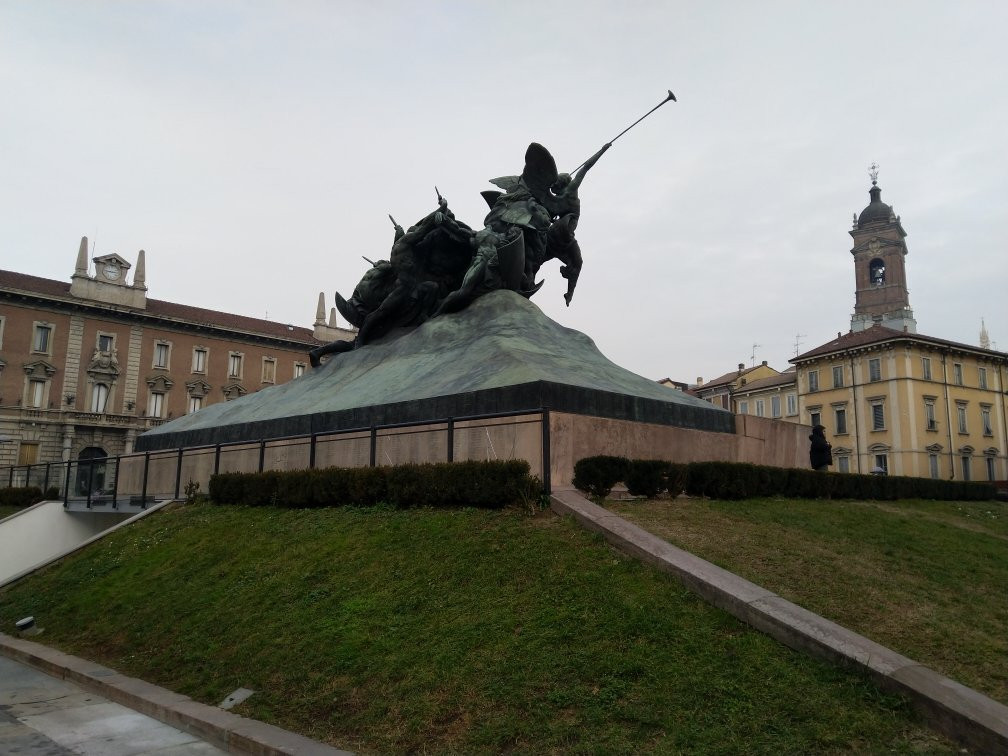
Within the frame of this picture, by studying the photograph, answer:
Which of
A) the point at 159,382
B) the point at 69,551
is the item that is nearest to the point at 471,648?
the point at 69,551

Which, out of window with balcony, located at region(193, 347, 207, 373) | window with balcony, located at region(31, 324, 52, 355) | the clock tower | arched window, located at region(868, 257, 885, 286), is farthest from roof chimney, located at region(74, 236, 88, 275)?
arched window, located at region(868, 257, 885, 286)

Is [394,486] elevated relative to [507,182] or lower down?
lower down

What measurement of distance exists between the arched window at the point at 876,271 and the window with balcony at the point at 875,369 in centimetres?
3735

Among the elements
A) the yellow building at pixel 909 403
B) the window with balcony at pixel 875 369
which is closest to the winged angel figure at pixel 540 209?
the yellow building at pixel 909 403

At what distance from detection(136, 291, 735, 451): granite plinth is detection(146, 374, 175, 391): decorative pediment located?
33.8 m

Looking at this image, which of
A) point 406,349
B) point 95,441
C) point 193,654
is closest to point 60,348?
point 95,441

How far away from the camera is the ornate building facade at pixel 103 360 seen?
145 feet

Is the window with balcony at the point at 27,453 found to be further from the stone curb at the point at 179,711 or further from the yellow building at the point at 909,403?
the yellow building at the point at 909,403

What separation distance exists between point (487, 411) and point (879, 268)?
78.1 metres

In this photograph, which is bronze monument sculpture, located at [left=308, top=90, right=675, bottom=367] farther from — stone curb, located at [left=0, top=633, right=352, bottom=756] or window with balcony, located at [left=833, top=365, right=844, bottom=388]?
window with balcony, located at [left=833, top=365, right=844, bottom=388]

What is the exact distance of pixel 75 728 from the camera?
6148 millimetres

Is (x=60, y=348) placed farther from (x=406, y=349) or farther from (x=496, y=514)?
(x=496, y=514)

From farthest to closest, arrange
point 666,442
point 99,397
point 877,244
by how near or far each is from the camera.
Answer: point 877,244, point 99,397, point 666,442

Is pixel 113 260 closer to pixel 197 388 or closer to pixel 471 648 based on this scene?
pixel 197 388
